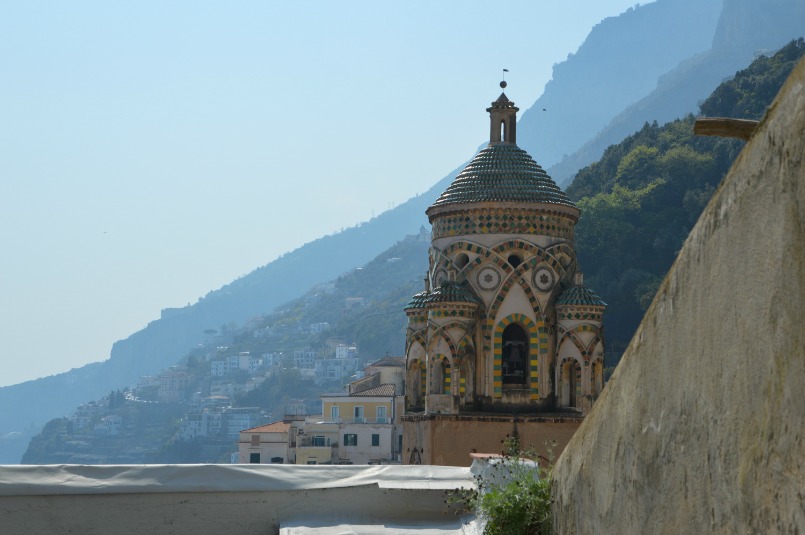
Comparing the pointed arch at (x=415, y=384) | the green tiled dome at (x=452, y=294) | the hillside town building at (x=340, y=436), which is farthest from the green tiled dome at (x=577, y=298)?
the hillside town building at (x=340, y=436)

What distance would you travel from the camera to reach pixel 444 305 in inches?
972

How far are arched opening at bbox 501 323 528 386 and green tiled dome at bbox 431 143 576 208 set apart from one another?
88.8 inches

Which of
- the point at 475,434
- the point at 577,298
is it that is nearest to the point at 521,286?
the point at 577,298

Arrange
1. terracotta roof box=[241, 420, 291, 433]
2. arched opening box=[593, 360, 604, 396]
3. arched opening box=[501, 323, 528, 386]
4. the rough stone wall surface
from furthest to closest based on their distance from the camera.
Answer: terracotta roof box=[241, 420, 291, 433], arched opening box=[501, 323, 528, 386], arched opening box=[593, 360, 604, 396], the rough stone wall surface

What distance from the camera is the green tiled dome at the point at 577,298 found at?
24.8m

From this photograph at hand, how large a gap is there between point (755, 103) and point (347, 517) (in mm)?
74747

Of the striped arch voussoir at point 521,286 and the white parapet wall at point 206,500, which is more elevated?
the striped arch voussoir at point 521,286

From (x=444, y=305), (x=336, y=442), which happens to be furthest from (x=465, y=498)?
(x=336, y=442)

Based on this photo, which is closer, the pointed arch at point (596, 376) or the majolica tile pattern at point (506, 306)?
the majolica tile pattern at point (506, 306)

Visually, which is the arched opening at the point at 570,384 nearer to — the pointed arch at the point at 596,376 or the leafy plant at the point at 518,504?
the pointed arch at the point at 596,376

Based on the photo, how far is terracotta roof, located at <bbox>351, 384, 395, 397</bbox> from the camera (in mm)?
87125

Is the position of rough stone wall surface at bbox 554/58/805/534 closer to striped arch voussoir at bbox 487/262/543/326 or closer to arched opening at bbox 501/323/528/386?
striped arch voussoir at bbox 487/262/543/326

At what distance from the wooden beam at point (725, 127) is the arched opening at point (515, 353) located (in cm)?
1907

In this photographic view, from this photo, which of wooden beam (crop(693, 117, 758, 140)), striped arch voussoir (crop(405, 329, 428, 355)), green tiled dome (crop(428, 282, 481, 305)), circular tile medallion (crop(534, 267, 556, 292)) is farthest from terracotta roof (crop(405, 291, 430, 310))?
wooden beam (crop(693, 117, 758, 140))
